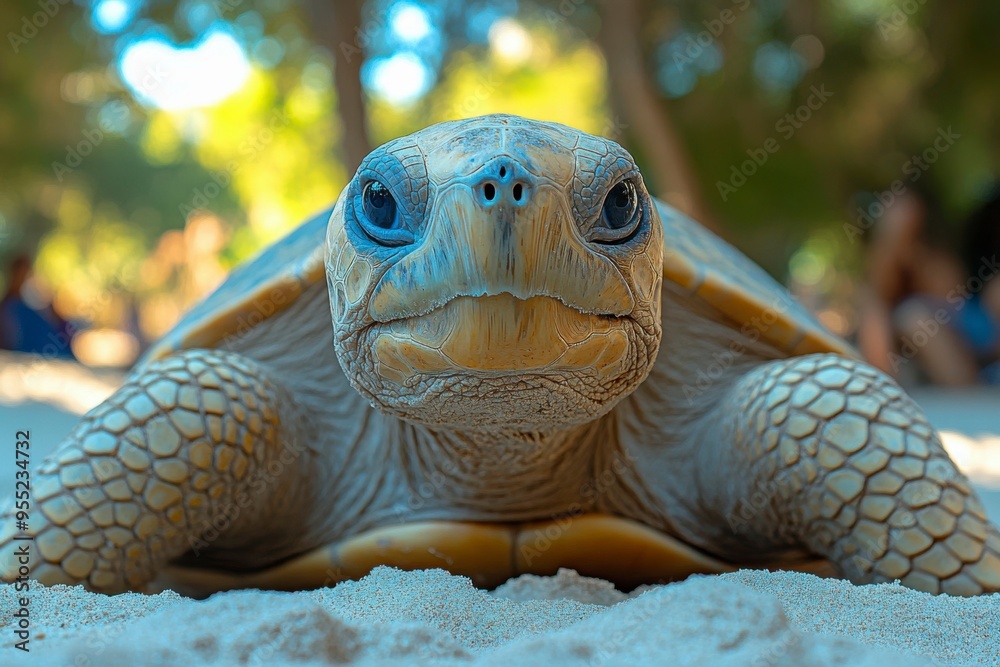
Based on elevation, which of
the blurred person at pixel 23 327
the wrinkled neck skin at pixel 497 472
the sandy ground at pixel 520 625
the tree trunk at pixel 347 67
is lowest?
the sandy ground at pixel 520 625

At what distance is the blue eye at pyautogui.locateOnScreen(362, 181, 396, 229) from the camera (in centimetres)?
155

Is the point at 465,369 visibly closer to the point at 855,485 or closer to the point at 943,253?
the point at 855,485

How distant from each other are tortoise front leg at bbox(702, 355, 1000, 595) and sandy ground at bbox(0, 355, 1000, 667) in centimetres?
17

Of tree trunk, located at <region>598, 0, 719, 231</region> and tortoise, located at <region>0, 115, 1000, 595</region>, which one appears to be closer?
tortoise, located at <region>0, 115, 1000, 595</region>

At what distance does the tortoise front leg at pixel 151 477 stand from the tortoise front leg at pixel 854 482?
1190 mm

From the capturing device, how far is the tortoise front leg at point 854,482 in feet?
6.22

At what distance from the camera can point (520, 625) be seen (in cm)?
148

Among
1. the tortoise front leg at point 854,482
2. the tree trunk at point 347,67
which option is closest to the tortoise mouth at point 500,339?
the tortoise front leg at point 854,482

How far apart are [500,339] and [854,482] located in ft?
3.34

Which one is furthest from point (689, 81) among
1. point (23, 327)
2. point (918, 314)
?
point (23, 327)

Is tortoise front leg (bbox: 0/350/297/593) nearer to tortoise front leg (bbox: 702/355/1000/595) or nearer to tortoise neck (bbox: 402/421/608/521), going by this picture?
tortoise neck (bbox: 402/421/608/521)

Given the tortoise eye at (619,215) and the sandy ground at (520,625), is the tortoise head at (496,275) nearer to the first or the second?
the tortoise eye at (619,215)

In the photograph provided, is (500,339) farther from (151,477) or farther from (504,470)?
(151,477)

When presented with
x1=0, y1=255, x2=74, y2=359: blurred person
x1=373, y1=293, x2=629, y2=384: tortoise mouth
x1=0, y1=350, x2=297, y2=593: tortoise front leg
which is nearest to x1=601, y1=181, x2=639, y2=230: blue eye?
x1=373, y1=293, x2=629, y2=384: tortoise mouth
